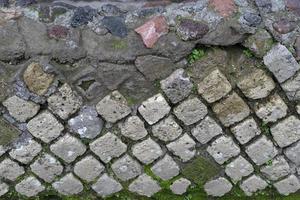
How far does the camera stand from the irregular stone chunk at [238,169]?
2.68 metres

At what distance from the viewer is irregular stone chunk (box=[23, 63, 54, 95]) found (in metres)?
2.40

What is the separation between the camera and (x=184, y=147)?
2.63m

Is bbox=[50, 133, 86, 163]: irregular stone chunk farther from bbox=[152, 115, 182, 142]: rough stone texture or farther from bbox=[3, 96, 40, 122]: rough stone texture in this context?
bbox=[152, 115, 182, 142]: rough stone texture

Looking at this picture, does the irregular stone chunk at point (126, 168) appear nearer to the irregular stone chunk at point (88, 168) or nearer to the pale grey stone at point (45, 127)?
the irregular stone chunk at point (88, 168)

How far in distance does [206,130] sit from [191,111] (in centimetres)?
12

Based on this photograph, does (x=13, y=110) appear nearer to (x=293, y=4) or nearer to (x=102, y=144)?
(x=102, y=144)

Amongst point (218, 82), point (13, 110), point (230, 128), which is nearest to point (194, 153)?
point (230, 128)

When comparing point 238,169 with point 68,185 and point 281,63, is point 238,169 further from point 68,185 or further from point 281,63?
point 68,185

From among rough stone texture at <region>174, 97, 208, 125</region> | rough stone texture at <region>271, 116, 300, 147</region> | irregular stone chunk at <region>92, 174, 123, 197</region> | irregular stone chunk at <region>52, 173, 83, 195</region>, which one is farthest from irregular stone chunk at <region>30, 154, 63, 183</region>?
rough stone texture at <region>271, 116, 300, 147</region>

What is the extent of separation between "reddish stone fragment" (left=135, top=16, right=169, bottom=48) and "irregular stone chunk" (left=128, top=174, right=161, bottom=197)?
680mm

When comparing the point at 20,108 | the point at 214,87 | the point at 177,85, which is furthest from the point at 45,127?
the point at 214,87

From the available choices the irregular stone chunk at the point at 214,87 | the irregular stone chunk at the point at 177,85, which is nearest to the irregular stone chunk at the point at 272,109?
the irregular stone chunk at the point at 214,87

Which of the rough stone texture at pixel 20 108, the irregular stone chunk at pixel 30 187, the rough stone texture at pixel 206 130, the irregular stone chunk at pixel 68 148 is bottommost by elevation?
the irregular stone chunk at pixel 30 187

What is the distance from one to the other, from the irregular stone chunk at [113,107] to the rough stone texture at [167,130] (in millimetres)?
151
